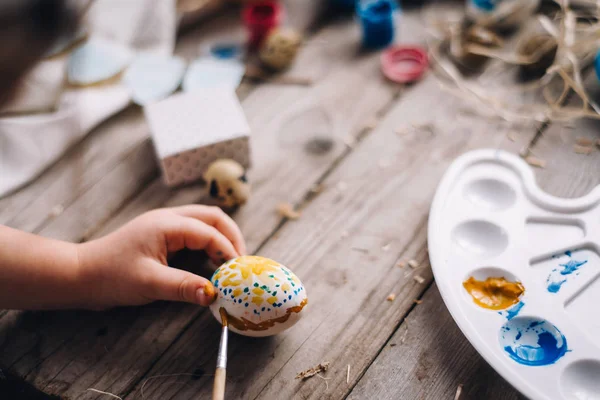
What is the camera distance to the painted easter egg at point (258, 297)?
0.76 m

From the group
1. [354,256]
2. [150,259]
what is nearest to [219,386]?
[150,259]

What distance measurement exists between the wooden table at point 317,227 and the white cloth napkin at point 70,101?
29 millimetres

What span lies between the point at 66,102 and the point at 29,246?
1.46 ft

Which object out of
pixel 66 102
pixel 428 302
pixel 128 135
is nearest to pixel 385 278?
pixel 428 302

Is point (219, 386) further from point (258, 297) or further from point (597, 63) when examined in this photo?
point (597, 63)

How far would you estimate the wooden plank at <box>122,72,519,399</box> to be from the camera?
812 mm

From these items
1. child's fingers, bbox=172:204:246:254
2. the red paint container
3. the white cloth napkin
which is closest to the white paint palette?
child's fingers, bbox=172:204:246:254

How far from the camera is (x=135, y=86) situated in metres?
1.21

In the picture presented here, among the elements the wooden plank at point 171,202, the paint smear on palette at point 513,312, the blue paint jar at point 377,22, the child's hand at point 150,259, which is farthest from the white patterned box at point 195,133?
the paint smear on palette at point 513,312

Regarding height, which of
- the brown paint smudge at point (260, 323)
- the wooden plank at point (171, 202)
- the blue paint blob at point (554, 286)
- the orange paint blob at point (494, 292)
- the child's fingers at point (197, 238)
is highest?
the child's fingers at point (197, 238)

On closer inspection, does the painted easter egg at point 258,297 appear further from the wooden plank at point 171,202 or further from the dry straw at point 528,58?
the dry straw at point 528,58

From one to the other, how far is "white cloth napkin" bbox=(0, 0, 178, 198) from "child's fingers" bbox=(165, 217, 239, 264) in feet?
1.29

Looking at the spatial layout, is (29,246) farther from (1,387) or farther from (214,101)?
(214,101)

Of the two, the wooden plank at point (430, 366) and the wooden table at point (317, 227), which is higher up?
the wooden table at point (317, 227)
